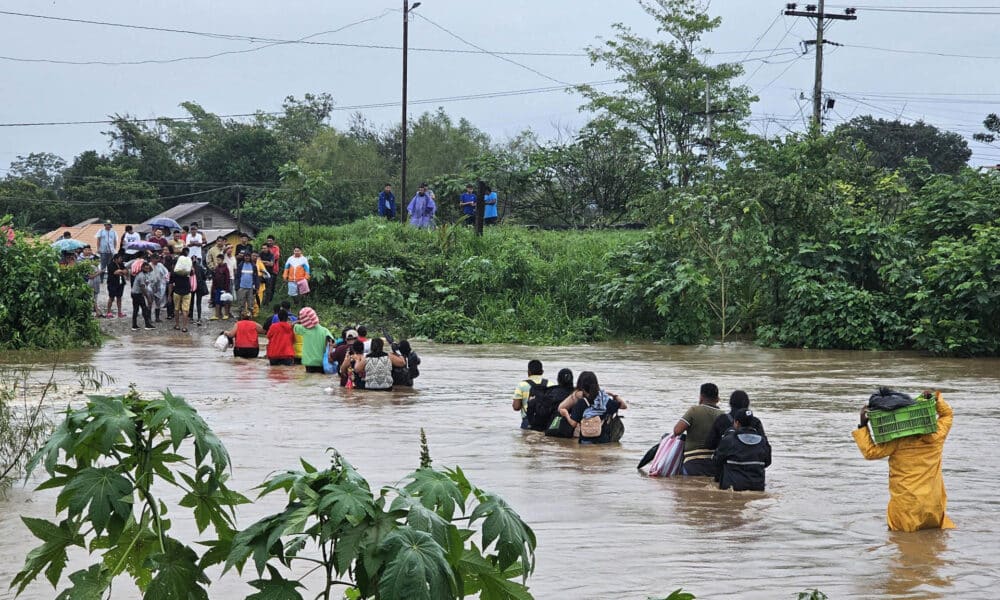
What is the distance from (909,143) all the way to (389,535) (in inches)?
2951

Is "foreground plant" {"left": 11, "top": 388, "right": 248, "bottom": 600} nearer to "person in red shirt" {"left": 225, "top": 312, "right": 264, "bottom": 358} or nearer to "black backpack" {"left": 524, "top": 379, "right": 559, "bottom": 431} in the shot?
"black backpack" {"left": 524, "top": 379, "right": 559, "bottom": 431}

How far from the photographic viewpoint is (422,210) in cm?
3584

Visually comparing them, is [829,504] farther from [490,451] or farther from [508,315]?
[508,315]

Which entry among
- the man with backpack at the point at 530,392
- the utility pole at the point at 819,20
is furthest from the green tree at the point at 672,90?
the man with backpack at the point at 530,392

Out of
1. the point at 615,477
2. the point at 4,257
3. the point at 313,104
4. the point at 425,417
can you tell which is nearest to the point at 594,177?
the point at 4,257

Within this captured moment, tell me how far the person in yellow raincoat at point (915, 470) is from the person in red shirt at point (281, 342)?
14268 mm

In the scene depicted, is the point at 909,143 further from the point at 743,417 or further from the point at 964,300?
the point at 743,417

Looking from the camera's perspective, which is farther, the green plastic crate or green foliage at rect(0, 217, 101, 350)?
green foliage at rect(0, 217, 101, 350)

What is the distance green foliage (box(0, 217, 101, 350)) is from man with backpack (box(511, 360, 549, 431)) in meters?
13.5

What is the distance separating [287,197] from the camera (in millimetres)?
39469

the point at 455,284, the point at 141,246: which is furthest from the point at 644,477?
the point at 141,246

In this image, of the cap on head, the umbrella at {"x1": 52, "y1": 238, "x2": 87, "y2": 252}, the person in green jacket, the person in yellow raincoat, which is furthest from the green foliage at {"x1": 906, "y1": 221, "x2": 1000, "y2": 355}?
the umbrella at {"x1": 52, "y1": 238, "x2": 87, "y2": 252}

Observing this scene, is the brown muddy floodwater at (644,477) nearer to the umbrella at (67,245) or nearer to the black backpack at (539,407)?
the black backpack at (539,407)

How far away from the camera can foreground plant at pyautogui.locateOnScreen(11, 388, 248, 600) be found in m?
3.53
